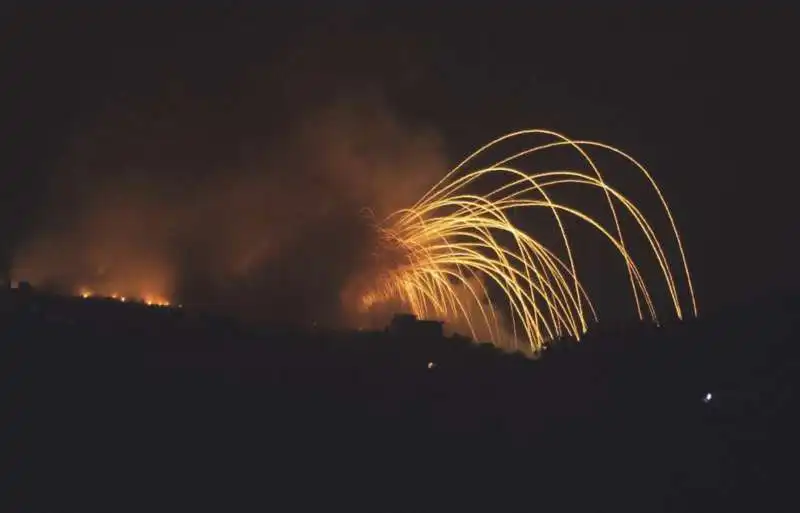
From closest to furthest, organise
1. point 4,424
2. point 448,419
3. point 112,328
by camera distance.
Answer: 1. point 4,424
2. point 448,419
3. point 112,328

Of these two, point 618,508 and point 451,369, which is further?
point 451,369

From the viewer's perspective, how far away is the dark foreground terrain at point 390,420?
20.1 metres

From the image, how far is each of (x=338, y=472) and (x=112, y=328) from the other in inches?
471

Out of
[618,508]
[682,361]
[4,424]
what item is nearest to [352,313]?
[682,361]

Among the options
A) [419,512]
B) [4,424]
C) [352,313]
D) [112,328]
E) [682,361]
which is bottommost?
[419,512]

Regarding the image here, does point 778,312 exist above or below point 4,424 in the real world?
above

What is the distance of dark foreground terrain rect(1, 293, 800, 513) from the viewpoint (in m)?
20.1

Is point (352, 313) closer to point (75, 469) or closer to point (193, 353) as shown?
point (193, 353)

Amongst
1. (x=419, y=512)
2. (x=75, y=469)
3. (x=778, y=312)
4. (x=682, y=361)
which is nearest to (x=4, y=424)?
(x=75, y=469)

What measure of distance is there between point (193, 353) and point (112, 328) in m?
3.87

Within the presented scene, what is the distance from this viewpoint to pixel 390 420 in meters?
24.4

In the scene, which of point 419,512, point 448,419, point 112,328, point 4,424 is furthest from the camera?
point 112,328

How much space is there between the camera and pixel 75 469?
68.0 ft

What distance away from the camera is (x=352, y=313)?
49000 mm
